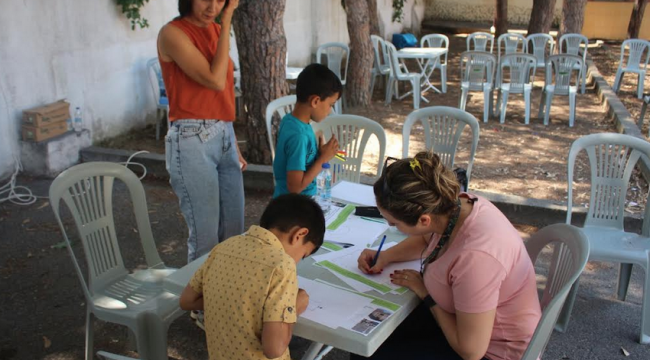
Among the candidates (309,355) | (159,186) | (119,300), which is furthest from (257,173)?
(309,355)

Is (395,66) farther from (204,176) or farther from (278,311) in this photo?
(278,311)

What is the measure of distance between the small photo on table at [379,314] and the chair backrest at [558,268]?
1.60 ft

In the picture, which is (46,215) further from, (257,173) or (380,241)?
(380,241)

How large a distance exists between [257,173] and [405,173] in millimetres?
3688

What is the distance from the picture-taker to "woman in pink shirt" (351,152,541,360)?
1.94 meters

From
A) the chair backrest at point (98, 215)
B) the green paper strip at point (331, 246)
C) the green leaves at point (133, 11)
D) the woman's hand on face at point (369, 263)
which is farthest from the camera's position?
the green leaves at point (133, 11)

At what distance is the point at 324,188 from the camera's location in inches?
123

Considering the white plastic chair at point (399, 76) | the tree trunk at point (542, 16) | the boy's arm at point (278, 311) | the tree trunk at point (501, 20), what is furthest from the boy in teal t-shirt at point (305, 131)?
the tree trunk at point (501, 20)

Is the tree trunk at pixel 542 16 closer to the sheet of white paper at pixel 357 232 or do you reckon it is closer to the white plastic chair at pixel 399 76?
the white plastic chair at pixel 399 76

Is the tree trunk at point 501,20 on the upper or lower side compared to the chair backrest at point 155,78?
upper

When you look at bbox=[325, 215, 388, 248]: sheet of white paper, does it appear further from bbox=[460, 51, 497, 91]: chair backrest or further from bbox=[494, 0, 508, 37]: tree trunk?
bbox=[494, 0, 508, 37]: tree trunk

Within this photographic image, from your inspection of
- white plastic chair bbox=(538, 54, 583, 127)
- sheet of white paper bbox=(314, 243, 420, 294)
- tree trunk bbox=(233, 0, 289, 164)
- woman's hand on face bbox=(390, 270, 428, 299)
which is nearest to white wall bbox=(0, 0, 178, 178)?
tree trunk bbox=(233, 0, 289, 164)

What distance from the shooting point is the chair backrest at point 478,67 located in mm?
8625

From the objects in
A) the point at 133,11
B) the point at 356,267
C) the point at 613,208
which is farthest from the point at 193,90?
the point at 133,11
